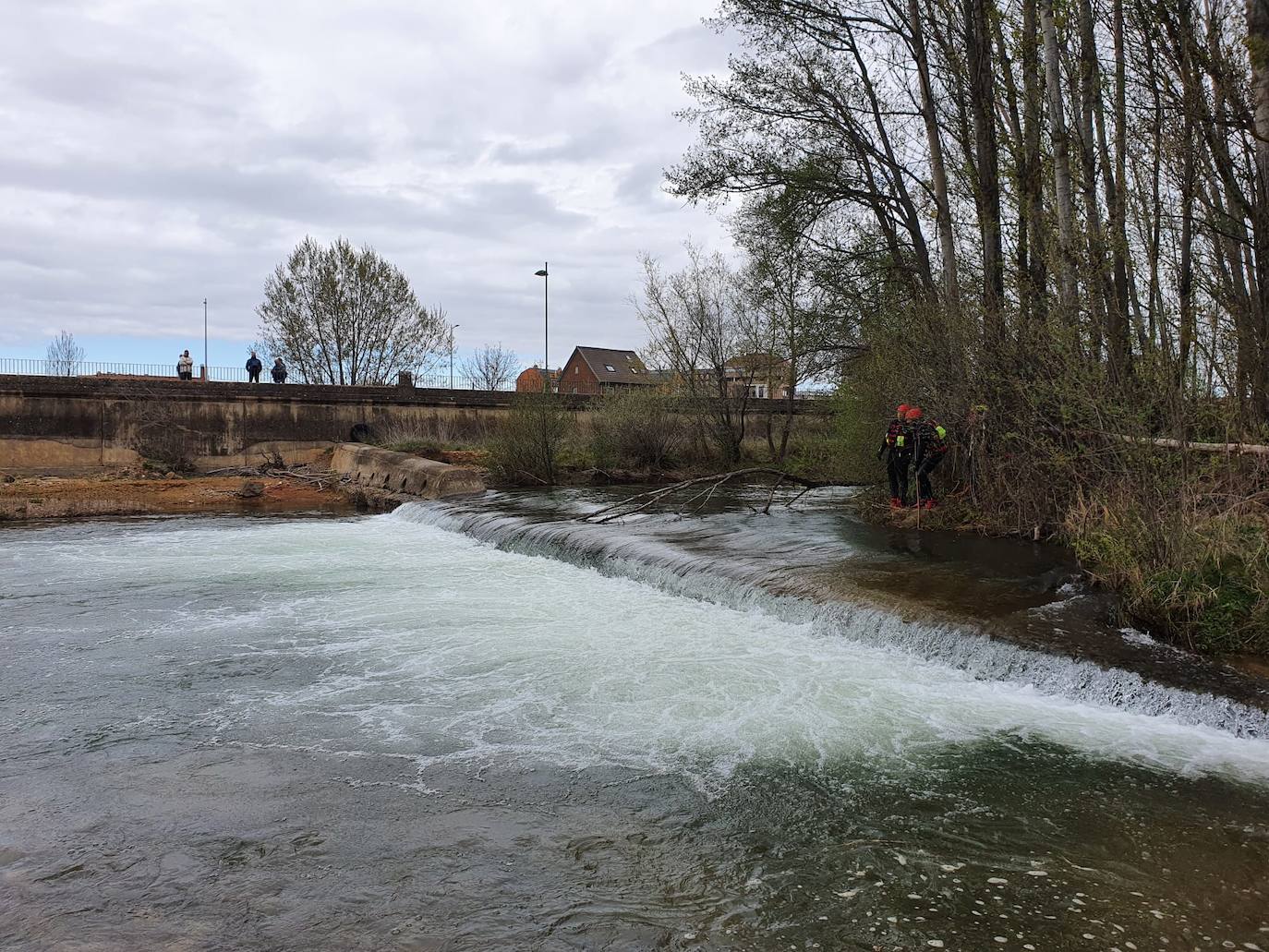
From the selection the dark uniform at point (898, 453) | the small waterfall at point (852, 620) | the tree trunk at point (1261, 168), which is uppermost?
the tree trunk at point (1261, 168)

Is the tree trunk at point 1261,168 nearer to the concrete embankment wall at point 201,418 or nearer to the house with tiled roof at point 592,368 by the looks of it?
the concrete embankment wall at point 201,418

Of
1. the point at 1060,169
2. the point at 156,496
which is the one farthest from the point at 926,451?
the point at 156,496

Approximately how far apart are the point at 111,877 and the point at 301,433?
25.7 metres

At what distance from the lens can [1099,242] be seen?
10289 millimetres

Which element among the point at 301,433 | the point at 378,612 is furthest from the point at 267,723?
the point at 301,433

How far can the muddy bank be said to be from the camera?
63.6ft

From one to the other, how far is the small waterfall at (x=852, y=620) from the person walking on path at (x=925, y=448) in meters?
3.24

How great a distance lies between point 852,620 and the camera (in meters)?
8.44

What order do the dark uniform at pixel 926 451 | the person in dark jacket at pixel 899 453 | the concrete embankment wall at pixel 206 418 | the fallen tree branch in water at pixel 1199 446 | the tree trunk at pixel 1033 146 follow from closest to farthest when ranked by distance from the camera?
the fallen tree branch in water at pixel 1199 446
the tree trunk at pixel 1033 146
the dark uniform at pixel 926 451
the person in dark jacket at pixel 899 453
the concrete embankment wall at pixel 206 418

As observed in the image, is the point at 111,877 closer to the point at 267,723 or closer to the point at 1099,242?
the point at 267,723

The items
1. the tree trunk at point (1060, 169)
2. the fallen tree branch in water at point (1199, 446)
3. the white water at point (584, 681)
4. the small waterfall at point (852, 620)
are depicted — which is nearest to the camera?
the white water at point (584, 681)

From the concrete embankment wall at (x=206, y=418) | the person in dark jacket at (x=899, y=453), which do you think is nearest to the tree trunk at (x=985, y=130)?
the person in dark jacket at (x=899, y=453)

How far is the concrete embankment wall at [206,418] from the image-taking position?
2517 centimetres

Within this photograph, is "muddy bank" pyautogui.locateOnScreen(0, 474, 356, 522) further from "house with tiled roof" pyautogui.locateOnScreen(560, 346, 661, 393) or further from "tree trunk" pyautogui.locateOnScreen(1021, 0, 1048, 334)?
"house with tiled roof" pyautogui.locateOnScreen(560, 346, 661, 393)
